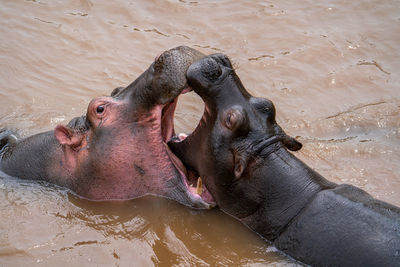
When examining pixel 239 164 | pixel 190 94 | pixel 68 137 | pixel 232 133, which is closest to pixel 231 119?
pixel 232 133

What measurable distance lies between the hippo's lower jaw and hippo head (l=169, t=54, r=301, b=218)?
1.25ft

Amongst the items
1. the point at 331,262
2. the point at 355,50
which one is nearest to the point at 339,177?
the point at 331,262

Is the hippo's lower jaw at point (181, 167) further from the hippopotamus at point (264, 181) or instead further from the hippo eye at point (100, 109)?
the hippo eye at point (100, 109)

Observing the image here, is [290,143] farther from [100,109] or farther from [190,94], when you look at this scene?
[190,94]

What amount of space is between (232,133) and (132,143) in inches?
39.5

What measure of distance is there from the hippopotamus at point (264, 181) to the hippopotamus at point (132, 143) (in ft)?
0.99

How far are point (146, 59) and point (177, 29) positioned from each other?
41.1 inches

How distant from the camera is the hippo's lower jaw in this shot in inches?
207

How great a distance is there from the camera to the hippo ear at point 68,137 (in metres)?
5.29

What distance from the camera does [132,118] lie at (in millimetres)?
5176

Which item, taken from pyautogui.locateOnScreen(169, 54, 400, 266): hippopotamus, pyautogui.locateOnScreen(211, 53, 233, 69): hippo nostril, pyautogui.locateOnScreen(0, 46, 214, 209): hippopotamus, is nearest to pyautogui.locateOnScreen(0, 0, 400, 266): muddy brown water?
pyautogui.locateOnScreen(0, 46, 214, 209): hippopotamus

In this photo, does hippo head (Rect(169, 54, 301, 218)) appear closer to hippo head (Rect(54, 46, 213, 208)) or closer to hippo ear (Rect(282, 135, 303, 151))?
hippo ear (Rect(282, 135, 303, 151))

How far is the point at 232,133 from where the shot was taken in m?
4.69

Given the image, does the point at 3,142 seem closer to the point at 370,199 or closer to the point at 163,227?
the point at 163,227
